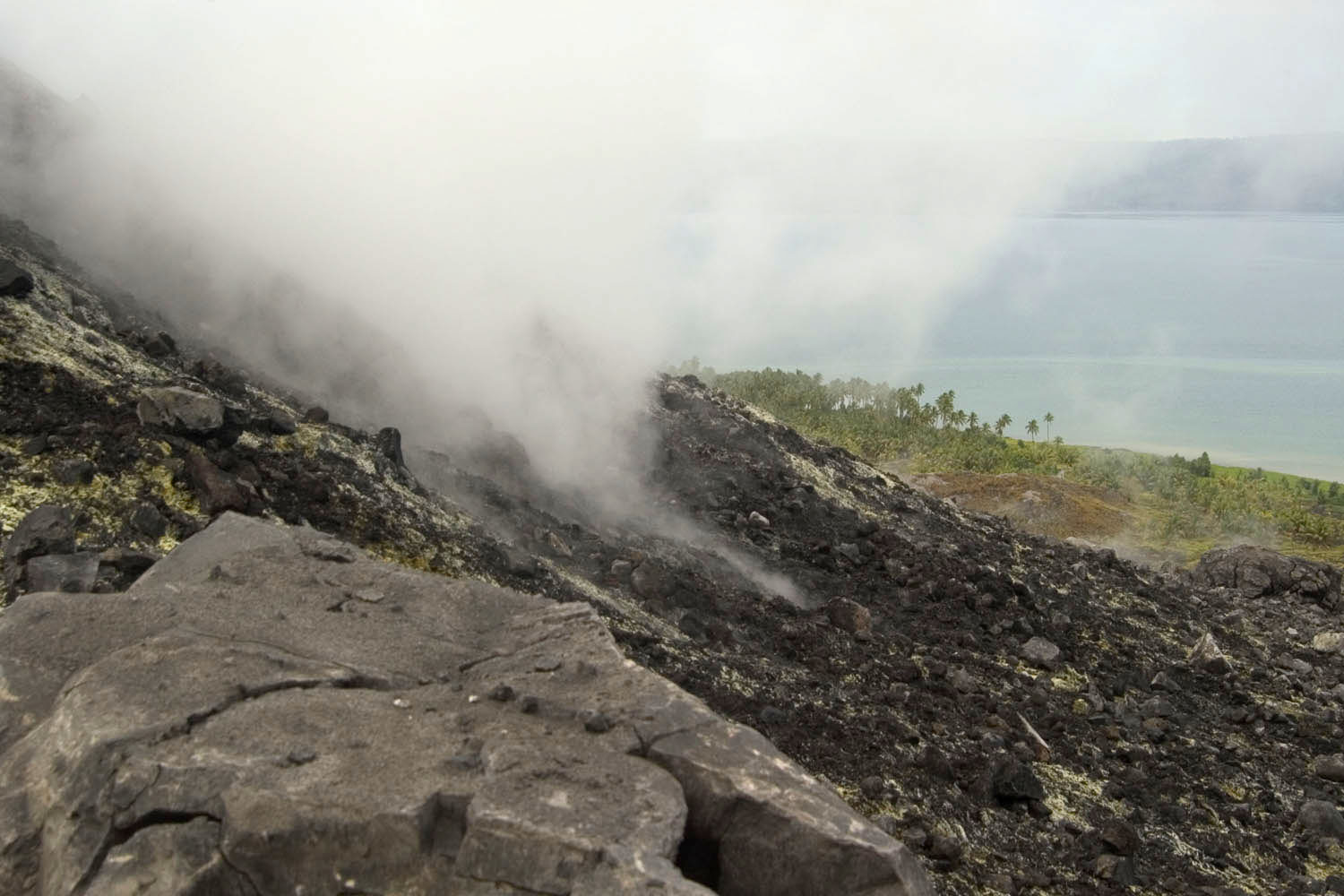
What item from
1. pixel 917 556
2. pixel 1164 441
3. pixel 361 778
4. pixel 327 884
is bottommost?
pixel 327 884

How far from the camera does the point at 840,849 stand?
5.19 meters

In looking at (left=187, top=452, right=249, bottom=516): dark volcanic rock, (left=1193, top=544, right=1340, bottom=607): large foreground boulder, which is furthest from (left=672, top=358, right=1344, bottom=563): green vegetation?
(left=187, top=452, right=249, bottom=516): dark volcanic rock

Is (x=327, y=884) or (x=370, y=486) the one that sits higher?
(x=370, y=486)

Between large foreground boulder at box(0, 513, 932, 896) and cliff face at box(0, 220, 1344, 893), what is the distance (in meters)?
0.06

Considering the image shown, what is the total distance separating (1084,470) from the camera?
45844 millimetres

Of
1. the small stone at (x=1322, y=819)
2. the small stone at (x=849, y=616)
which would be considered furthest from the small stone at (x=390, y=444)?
the small stone at (x=1322, y=819)

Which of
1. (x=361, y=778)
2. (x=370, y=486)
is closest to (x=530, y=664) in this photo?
(x=361, y=778)

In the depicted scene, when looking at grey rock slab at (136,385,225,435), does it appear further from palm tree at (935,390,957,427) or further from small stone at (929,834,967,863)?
palm tree at (935,390,957,427)

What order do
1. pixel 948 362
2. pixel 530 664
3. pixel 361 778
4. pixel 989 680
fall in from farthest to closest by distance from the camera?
1. pixel 948 362
2. pixel 989 680
3. pixel 530 664
4. pixel 361 778

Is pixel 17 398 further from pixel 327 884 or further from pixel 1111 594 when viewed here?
pixel 1111 594

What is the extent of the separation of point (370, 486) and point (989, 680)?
661 cm

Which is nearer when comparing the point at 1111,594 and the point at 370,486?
the point at 370,486

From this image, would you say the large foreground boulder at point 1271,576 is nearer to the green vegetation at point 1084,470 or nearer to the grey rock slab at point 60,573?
the green vegetation at point 1084,470

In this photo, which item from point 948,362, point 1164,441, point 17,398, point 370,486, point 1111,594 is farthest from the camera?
point 948,362
